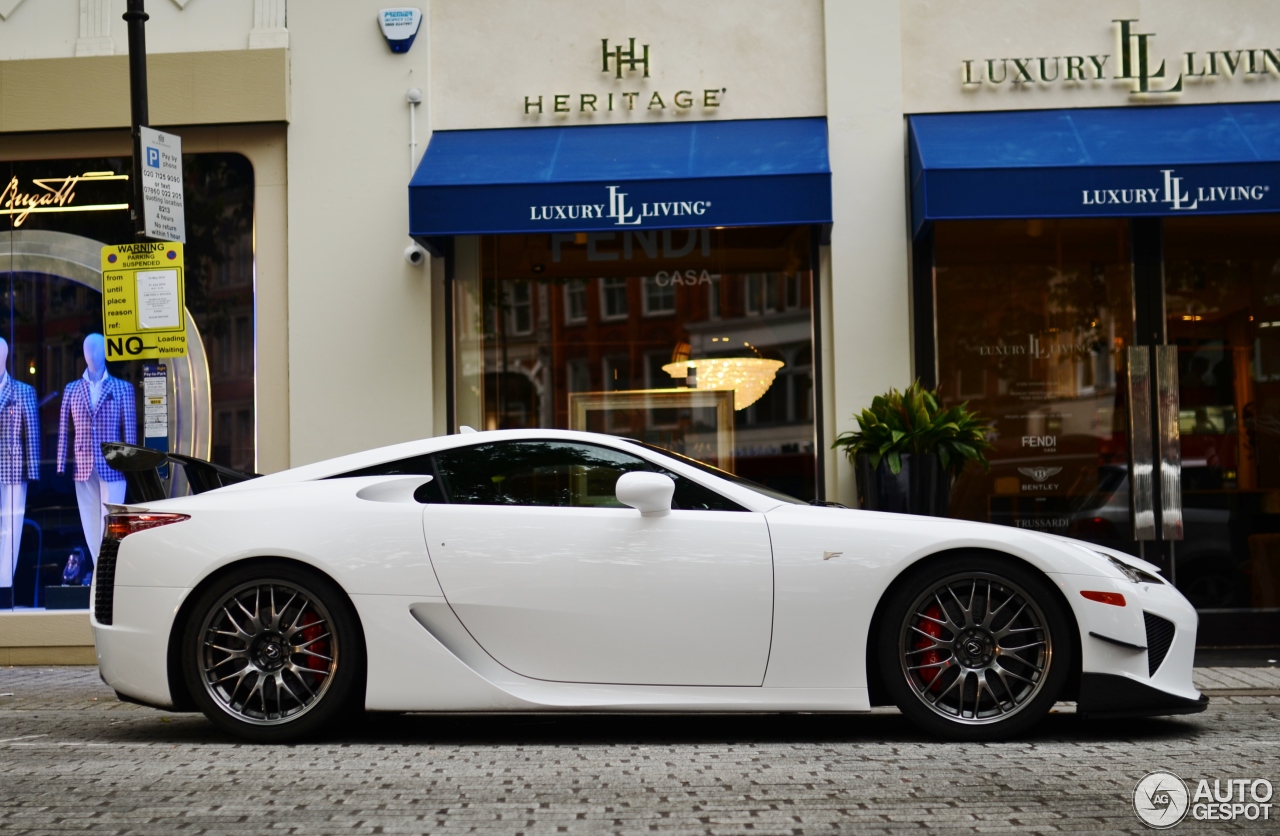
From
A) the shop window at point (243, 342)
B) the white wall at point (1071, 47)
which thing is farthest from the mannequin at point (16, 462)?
the white wall at point (1071, 47)

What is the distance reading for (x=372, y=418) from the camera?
1002cm

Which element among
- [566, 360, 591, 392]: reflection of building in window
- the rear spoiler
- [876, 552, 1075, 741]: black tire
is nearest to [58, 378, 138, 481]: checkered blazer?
[566, 360, 591, 392]: reflection of building in window

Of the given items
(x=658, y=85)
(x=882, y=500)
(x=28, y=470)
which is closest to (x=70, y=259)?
(x=28, y=470)

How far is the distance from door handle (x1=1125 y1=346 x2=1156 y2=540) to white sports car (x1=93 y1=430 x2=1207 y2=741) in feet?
14.2

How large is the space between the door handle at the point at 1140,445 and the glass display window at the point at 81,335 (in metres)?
6.81

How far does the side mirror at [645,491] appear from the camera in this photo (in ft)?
17.2

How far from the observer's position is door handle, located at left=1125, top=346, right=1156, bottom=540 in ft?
31.1

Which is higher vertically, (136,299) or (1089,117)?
(1089,117)

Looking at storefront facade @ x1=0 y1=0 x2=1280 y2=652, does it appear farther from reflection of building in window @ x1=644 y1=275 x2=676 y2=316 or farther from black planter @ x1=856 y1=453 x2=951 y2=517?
black planter @ x1=856 y1=453 x2=951 y2=517

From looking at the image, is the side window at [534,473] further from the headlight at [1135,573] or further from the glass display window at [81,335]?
the glass display window at [81,335]

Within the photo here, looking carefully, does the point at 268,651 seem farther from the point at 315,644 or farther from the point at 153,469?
the point at 153,469

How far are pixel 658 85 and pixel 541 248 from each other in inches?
62.6

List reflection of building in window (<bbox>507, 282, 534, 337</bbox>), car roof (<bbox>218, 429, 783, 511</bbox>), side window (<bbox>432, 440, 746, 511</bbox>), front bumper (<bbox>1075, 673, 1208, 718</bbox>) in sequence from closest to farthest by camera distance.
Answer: front bumper (<bbox>1075, 673, 1208, 718</bbox>) → side window (<bbox>432, 440, 746, 511</bbox>) → car roof (<bbox>218, 429, 783, 511</bbox>) → reflection of building in window (<bbox>507, 282, 534, 337</bbox>)

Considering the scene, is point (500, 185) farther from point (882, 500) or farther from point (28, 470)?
point (28, 470)
